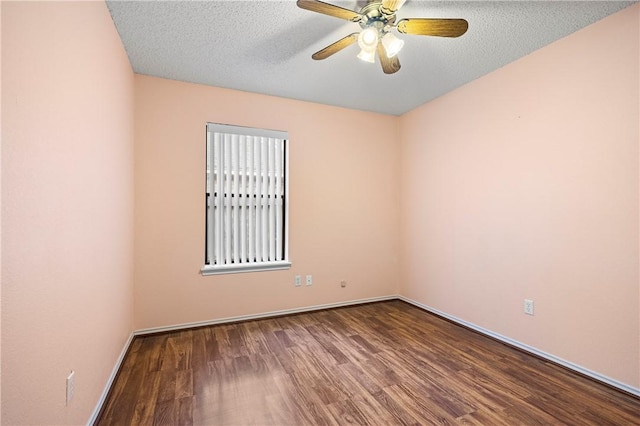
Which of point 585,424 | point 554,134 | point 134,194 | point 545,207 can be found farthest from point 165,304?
point 554,134

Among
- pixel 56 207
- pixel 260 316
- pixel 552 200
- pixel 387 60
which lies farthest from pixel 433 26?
pixel 260 316

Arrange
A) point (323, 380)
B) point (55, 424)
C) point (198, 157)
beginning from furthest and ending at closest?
point (198, 157) → point (323, 380) → point (55, 424)

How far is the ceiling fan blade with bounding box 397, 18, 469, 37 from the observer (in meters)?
1.66

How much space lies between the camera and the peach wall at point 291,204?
2877 millimetres

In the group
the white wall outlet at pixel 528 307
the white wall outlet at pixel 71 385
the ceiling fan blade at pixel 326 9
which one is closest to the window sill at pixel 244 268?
the white wall outlet at pixel 71 385

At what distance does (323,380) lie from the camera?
208cm

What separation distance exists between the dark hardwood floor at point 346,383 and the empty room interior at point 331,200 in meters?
0.03

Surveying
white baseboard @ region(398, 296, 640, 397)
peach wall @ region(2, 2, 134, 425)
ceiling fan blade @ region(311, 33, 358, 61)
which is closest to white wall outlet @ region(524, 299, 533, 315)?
white baseboard @ region(398, 296, 640, 397)

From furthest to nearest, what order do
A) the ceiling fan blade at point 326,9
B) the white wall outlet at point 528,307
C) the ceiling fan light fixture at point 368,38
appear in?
the white wall outlet at point 528,307 < the ceiling fan light fixture at point 368,38 < the ceiling fan blade at point 326,9

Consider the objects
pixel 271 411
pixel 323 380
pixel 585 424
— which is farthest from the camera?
pixel 323 380

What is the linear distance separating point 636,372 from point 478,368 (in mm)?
943

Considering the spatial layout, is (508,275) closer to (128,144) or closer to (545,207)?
(545,207)

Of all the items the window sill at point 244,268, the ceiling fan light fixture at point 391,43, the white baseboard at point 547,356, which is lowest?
the white baseboard at point 547,356

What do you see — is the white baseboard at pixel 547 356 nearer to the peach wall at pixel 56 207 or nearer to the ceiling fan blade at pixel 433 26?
the ceiling fan blade at pixel 433 26
